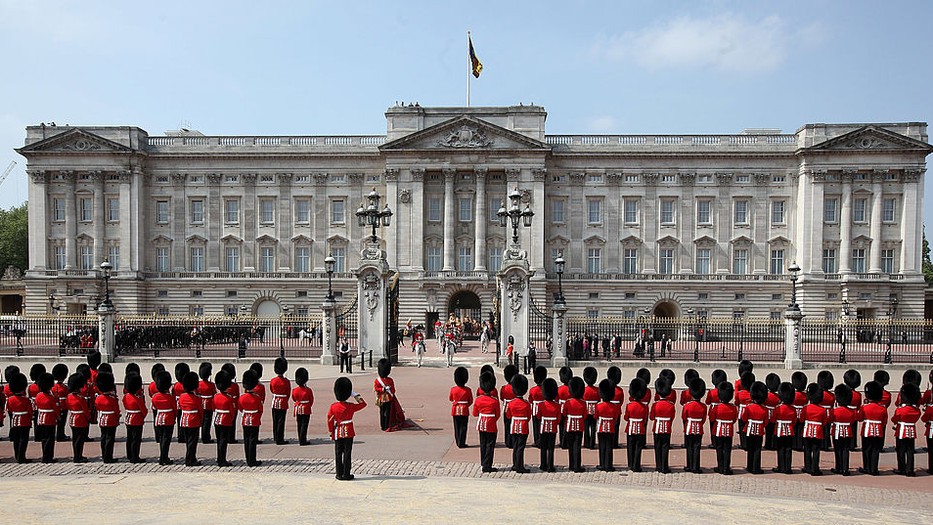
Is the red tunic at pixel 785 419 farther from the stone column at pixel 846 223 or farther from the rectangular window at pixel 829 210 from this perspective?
the rectangular window at pixel 829 210

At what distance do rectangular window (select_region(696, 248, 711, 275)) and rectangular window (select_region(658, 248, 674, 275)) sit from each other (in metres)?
1.98

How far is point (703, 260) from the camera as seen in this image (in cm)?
5584

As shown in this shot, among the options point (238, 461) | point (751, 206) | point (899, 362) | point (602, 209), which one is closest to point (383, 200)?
point (602, 209)

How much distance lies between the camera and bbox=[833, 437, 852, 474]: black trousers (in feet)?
39.3

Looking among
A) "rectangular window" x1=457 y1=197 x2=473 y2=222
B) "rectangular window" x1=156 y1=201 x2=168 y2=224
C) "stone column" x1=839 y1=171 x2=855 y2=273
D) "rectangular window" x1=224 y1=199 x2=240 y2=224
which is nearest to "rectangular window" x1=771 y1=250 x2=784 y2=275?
"stone column" x1=839 y1=171 x2=855 y2=273

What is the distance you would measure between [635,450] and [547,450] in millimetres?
1448

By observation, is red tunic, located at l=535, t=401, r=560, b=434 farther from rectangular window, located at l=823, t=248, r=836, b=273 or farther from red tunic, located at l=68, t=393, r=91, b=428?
rectangular window, located at l=823, t=248, r=836, b=273

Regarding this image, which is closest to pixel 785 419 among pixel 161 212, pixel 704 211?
pixel 704 211

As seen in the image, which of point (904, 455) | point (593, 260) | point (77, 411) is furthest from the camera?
point (593, 260)

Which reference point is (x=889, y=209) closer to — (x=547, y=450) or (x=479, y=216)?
(x=479, y=216)

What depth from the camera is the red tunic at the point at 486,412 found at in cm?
1217

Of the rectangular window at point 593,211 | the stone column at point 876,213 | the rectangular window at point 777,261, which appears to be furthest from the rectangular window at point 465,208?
the stone column at point 876,213

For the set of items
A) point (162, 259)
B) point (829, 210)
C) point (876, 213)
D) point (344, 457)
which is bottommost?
point (344, 457)

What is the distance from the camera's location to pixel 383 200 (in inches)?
2219
